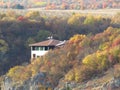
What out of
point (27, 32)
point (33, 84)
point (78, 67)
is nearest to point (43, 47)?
point (33, 84)

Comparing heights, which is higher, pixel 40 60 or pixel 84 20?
pixel 40 60

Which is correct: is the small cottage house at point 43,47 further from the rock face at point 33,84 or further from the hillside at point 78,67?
the rock face at point 33,84

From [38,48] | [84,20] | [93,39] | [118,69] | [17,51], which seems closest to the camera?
[118,69]

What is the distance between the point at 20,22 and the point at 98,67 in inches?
1723

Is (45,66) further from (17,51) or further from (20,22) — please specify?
(20,22)

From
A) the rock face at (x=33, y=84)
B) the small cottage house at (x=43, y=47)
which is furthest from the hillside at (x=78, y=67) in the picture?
the small cottage house at (x=43, y=47)

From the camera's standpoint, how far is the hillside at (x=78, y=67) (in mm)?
55591

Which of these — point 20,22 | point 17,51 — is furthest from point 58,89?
point 20,22

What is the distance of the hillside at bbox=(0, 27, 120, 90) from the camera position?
55.6 meters

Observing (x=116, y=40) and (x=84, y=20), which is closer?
(x=116, y=40)

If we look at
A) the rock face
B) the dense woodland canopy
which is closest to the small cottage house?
the dense woodland canopy

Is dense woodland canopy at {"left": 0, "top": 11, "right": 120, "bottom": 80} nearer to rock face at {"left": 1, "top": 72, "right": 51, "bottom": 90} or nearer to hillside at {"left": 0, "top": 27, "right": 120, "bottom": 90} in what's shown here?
hillside at {"left": 0, "top": 27, "right": 120, "bottom": 90}

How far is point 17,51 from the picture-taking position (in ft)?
290

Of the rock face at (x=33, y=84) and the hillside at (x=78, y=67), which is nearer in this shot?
the hillside at (x=78, y=67)
